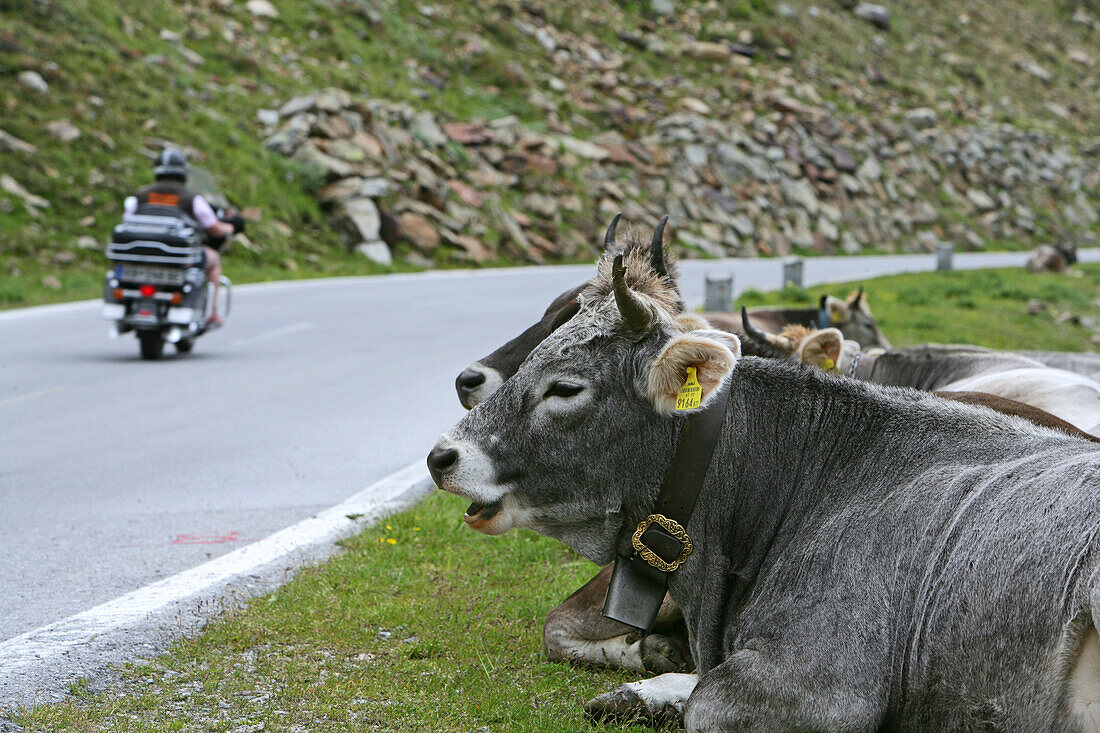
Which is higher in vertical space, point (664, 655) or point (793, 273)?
point (664, 655)

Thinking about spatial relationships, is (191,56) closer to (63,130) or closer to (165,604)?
(63,130)

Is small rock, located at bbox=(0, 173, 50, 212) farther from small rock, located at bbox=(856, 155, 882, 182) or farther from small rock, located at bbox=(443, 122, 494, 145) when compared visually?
small rock, located at bbox=(856, 155, 882, 182)

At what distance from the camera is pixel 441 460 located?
13.0ft

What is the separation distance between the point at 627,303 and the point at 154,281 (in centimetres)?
1130

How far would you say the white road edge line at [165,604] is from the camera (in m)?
4.24

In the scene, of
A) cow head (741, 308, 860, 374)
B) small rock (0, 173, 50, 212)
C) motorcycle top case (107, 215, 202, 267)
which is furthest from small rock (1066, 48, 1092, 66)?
cow head (741, 308, 860, 374)

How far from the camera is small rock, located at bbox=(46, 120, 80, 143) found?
24.3 meters

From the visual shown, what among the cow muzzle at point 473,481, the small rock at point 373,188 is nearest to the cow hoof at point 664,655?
the cow muzzle at point 473,481

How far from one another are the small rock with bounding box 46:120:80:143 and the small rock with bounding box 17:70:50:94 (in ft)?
3.72

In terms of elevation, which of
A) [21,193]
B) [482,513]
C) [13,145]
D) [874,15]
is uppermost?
[482,513]

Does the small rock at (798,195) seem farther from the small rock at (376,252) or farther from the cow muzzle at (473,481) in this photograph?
the cow muzzle at (473,481)

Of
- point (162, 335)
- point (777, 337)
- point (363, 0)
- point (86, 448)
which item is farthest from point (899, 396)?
point (363, 0)

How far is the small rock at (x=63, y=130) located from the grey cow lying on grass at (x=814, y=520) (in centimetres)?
2279

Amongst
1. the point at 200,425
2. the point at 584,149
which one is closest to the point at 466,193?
the point at 584,149
